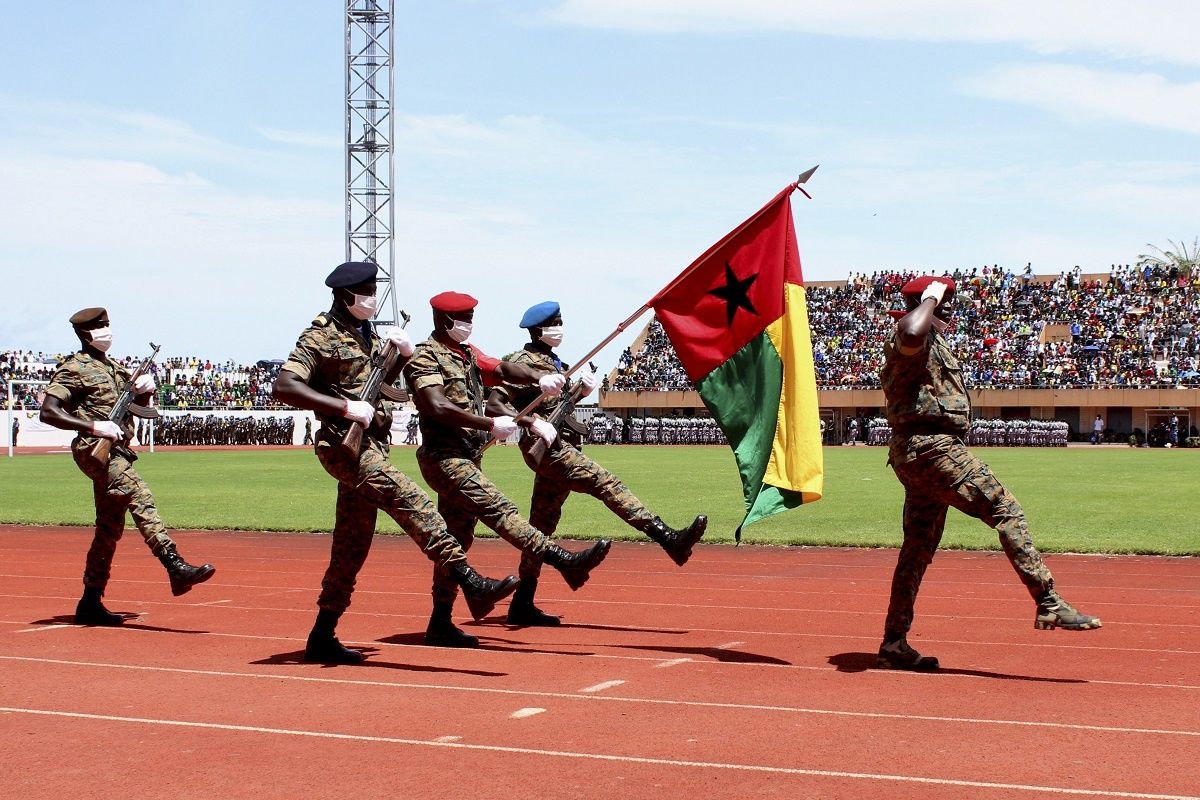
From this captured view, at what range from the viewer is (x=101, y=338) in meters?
9.59

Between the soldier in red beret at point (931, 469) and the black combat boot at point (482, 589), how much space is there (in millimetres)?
1932

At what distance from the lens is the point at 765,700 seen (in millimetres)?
6512

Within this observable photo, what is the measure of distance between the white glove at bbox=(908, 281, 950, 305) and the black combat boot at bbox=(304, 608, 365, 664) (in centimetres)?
345

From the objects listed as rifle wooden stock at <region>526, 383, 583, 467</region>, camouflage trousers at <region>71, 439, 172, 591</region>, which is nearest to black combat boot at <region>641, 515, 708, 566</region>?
rifle wooden stock at <region>526, 383, 583, 467</region>

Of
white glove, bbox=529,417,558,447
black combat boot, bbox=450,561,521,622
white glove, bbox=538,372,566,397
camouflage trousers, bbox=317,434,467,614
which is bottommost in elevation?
black combat boot, bbox=450,561,521,622

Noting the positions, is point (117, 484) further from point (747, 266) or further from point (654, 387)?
point (654, 387)

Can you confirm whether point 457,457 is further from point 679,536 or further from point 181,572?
point 181,572

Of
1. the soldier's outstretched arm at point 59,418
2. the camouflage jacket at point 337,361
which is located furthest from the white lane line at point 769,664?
the camouflage jacket at point 337,361

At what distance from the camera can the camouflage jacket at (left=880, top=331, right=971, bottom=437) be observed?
7.16 metres

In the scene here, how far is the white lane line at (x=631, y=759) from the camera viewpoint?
4.84 meters

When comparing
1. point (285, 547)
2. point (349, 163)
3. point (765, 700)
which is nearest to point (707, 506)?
point (285, 547)

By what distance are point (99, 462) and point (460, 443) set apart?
2.71 metres

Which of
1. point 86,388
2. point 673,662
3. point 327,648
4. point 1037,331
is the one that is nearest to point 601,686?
point 673,662

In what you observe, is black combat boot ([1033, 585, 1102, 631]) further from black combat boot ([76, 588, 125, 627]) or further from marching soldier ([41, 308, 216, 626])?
black combat boot ([76, 588, 125, 627])
